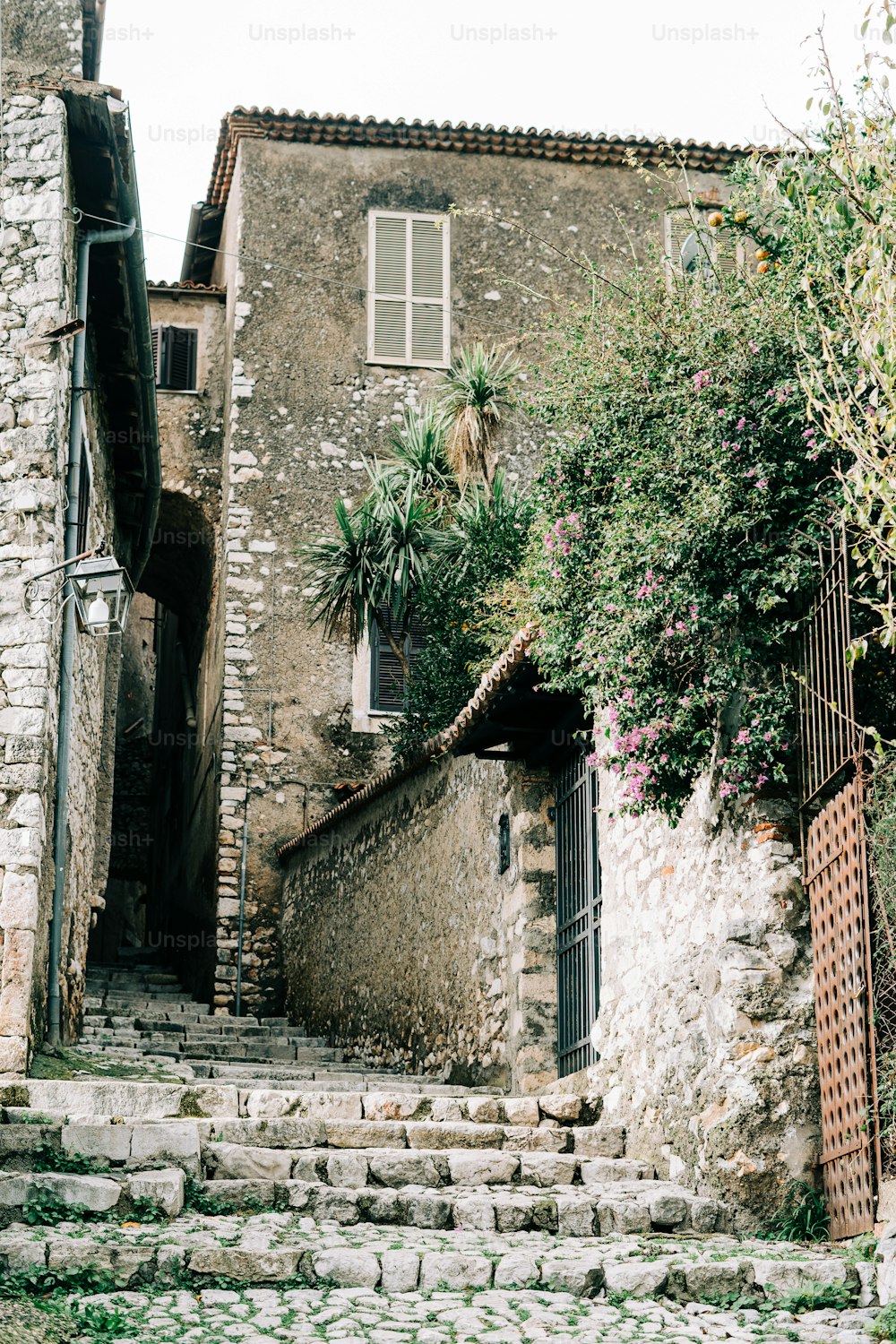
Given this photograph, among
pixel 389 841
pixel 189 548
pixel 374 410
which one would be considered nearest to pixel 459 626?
pixel 389 841

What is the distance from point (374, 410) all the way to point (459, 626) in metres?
4.33

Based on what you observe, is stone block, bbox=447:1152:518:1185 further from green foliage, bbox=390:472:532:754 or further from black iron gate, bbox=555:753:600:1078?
green foliage, bbox=390:472:532:754

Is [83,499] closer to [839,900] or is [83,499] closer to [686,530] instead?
[686,530]

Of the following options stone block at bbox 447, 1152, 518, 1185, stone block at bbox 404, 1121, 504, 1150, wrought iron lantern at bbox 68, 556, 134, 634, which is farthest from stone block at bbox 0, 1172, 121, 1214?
wrought iron lantern at bbox 68, 556, 134, 634

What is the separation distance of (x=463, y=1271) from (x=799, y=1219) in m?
1.51

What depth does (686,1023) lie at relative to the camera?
755 centimetres

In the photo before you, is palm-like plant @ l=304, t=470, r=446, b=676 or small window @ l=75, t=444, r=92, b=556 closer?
small window @ l=75, t=444, r=92, b=556

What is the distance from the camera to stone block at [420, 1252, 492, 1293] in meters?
5.97

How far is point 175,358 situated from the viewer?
1905 centimetres

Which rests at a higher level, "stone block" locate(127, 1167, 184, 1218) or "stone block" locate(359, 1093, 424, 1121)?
"stone block" locate(359, 1093, 424, 1121)

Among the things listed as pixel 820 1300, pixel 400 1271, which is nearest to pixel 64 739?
pixel 400 1271

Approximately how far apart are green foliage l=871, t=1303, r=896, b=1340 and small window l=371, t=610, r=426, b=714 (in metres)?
12.3

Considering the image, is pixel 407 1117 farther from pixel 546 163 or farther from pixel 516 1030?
pixel 546 163

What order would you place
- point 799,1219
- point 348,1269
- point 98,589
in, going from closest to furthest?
point 348,1269
point 799,1219
point 98,589
